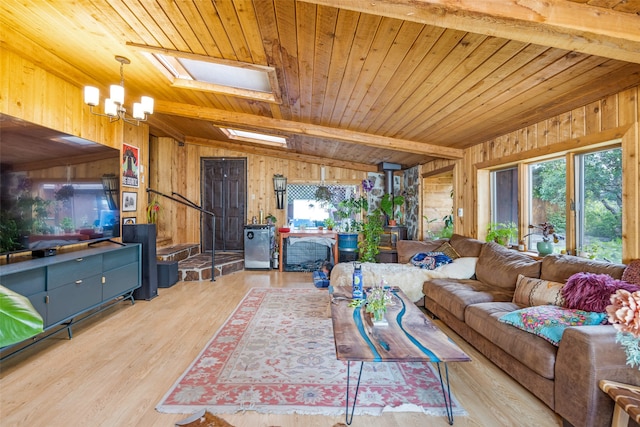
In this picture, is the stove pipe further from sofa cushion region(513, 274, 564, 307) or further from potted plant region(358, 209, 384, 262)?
sofa cushion region(513, 274, 564, 307)

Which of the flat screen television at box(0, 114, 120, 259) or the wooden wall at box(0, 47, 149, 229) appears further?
the wooden wall at box(0, 47, 149, 229)

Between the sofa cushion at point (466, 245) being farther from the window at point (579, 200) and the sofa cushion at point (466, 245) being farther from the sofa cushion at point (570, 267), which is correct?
the sofa cushion at point (570, 267)

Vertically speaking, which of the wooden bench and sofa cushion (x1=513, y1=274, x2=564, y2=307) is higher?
sofa cushion (x1=513, y1=274, x2=564, y2=307)

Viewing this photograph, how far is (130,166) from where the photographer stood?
16.3 ft

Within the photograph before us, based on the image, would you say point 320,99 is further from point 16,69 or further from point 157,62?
point 16,69

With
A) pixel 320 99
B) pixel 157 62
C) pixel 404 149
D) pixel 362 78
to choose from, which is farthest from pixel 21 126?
pixel 404 149

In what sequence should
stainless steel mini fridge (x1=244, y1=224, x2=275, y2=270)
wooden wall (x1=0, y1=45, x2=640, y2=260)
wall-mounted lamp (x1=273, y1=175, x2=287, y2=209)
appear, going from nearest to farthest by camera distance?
wooden wall (x1=0, y1=45, x2=640, y2=260)
stainless steel mini fridge (x1=244, y1=224, x2=275, y2=270)
wall-mounted lamp (x1=273, y1=175, x2=287, y2=209)

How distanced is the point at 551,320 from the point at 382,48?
208 centimetres

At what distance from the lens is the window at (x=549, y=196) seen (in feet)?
10.5

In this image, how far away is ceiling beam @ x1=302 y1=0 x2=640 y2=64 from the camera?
143 cm

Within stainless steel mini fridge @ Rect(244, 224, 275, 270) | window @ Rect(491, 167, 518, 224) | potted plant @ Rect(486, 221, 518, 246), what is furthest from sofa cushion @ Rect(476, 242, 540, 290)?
stainless steel mini fridge @ Rect(244, 224, 275, 270)

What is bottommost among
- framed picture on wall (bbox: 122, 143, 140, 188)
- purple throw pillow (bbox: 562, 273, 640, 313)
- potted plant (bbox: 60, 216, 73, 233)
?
purple throw pillow (bbox: 562, 273, 640, 313)

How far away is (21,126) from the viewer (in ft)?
8.70

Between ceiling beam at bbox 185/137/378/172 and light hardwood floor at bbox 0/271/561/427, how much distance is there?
4.15 meters
